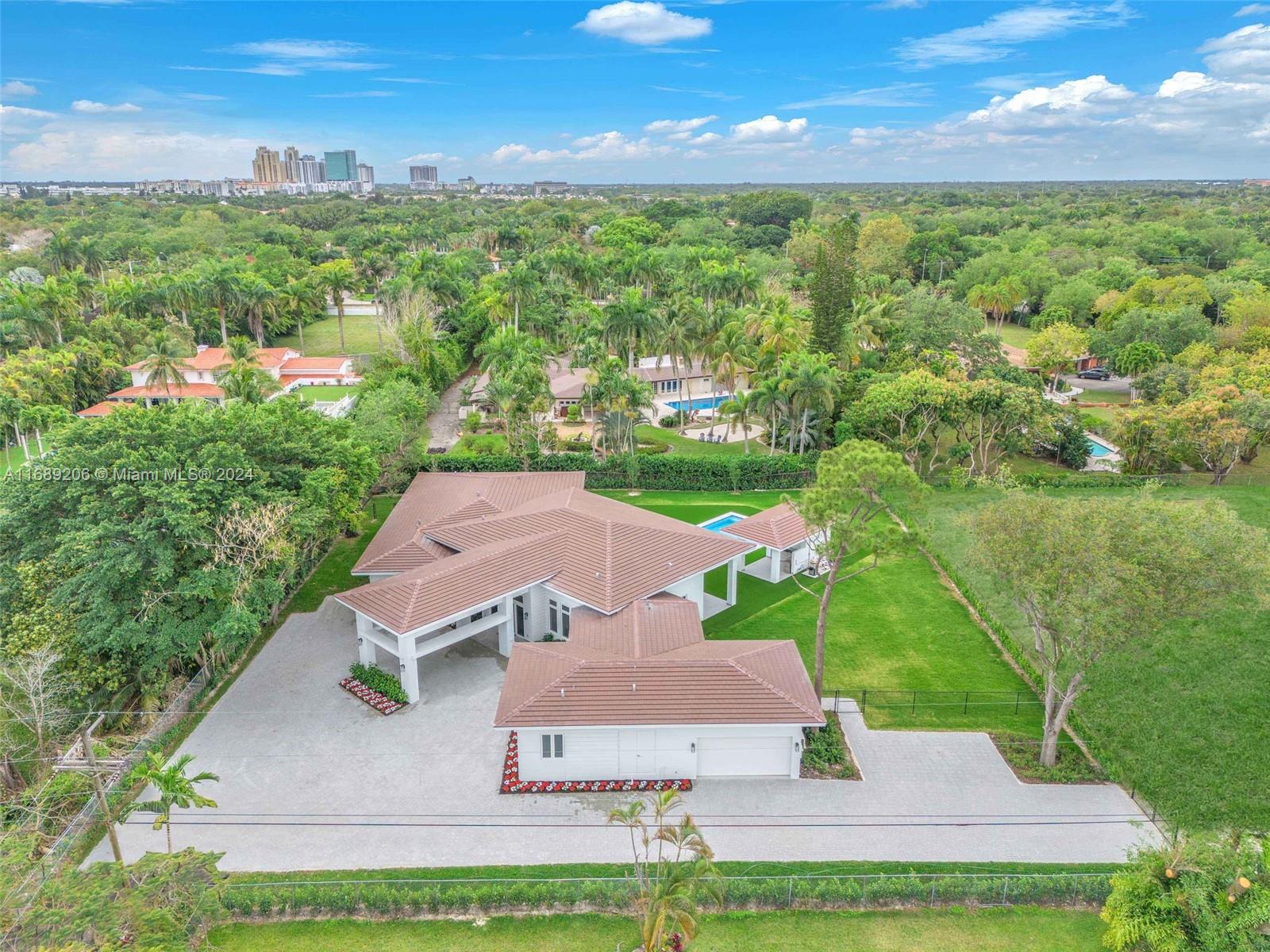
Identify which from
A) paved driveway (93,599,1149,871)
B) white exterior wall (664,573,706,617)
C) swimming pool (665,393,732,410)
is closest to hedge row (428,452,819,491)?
white exterior wall (664,573,706,617)

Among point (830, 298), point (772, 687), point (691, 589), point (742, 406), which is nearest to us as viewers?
point (772, 687)

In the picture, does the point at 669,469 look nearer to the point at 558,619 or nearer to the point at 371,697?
the point at 558,619

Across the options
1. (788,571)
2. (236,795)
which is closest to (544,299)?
(788,571)

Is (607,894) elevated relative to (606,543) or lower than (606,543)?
lower

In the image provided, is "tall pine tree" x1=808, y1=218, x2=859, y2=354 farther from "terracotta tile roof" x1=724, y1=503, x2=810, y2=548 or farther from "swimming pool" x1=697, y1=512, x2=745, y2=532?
"terracotta tile roof" x1=724, y1=503, x2=810, y2=548

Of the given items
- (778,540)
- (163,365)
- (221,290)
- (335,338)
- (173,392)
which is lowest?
(778,540)

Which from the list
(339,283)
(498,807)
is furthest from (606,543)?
(339,283)
